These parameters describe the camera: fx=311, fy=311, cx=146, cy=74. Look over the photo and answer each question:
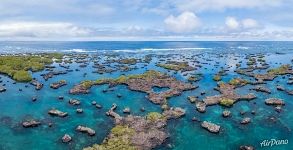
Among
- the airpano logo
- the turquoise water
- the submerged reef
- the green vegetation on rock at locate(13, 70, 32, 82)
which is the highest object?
the green vegetation on rock at locate(13, 70, 32, 82)

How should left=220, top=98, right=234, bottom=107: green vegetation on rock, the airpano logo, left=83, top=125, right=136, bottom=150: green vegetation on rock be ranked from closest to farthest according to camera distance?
1. left=83, top=125, right=136, bottom=150: green vegetation on rock
2. the airpano logo
3. left=220, top=98, right=234, bottom=107: green vegetation on rock

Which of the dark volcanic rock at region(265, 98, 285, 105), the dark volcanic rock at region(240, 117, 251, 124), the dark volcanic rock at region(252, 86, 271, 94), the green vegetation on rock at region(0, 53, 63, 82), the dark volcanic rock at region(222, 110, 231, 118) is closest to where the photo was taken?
the dark volcanic rock at region(240, 117, 251, 124)

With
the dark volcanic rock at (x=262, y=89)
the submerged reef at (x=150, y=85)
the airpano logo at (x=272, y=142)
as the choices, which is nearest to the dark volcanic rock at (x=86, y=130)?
the submerged reef at (x=150, y=85)

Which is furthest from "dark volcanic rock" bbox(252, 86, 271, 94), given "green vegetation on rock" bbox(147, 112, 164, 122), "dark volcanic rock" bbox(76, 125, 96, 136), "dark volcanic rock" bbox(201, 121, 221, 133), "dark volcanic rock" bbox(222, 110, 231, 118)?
"dark volcanic rock" bbox(76, 125, 96, 136)

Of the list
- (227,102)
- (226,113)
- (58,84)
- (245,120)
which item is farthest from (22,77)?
(245,120)

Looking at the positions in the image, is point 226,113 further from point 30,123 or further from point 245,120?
point 30,123

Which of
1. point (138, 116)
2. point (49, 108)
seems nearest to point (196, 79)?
point (138, 116)

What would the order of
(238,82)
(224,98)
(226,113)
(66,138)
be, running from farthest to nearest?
(238,82), (224,98), (226,113), (66,138)

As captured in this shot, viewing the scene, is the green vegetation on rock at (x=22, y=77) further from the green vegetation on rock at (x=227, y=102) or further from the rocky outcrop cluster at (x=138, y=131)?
the green vegetation on rock at (x=227, y=102)

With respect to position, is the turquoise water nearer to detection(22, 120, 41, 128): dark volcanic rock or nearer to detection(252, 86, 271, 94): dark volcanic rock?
detection(22, 120, 41, 128): dark volcanic rock

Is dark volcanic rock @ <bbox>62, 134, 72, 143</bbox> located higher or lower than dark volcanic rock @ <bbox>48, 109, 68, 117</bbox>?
lower

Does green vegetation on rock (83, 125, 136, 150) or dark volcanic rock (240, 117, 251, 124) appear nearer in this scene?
green vegetation on rock (83, 125, 136, 150)
